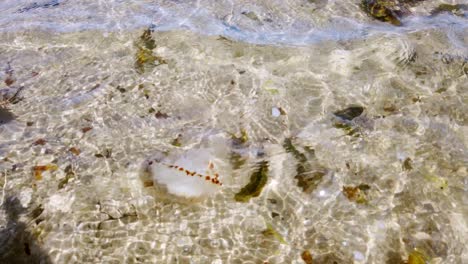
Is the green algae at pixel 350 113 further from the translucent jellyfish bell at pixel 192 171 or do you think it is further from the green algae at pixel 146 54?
the green algae at pixel 146 54

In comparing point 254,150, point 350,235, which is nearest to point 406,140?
point 350,235

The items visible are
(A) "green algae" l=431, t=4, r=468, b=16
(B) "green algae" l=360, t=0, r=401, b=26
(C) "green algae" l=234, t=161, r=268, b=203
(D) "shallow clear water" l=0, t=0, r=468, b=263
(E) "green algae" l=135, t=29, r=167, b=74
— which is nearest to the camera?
(D) "shallow clear water" l=0, t=0, r=468, b=263

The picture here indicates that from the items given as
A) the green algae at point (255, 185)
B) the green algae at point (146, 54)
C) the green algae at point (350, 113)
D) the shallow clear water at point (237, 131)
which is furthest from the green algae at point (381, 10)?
the green algae at point (255, 185)

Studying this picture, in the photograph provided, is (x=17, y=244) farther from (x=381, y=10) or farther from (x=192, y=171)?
(x=381, y=10)

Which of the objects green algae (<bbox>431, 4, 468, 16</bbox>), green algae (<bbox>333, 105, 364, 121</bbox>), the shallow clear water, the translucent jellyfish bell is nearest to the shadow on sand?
the shallow clear water

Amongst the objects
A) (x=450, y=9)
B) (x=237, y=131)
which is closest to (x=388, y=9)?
(x=450, y=9)

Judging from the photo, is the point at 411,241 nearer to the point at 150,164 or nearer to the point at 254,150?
the point at 254,150

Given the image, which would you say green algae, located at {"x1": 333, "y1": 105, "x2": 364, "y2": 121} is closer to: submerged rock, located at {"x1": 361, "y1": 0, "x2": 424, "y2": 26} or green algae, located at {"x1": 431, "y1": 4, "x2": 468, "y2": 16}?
submerged rock, located at {"x1": 361, "y1": 0, "x2": 424, "y2": 26}
